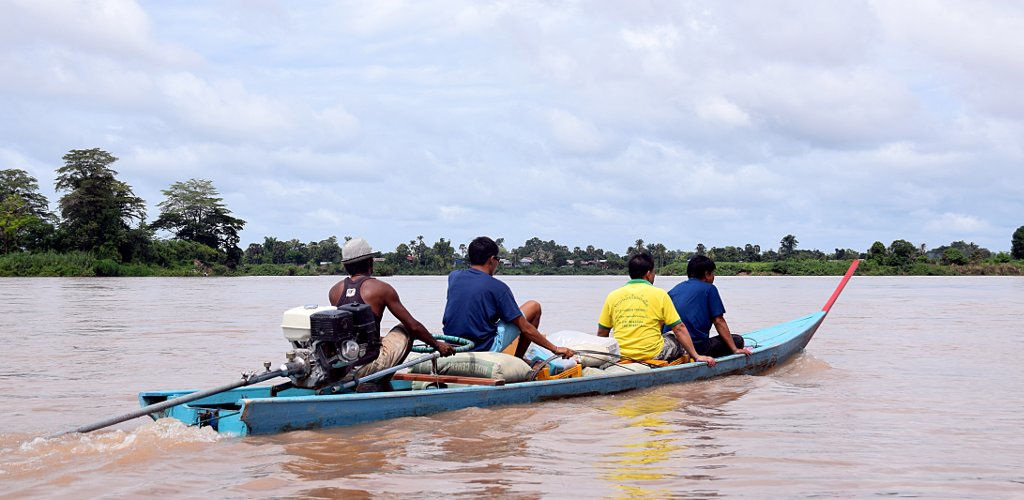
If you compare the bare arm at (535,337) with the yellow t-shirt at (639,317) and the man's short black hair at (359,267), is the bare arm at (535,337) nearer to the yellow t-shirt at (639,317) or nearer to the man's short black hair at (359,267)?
the yellow t-shirt at (639,317)

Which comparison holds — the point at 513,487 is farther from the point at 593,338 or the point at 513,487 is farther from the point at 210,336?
the point at 210,336

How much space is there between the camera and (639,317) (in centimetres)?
776

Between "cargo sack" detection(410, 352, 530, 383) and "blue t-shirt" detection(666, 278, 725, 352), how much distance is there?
2263mm

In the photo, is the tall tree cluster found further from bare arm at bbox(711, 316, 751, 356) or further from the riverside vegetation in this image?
bare arm at bbox(711, 316, 751, 356)

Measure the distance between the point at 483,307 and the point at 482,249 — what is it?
451mm

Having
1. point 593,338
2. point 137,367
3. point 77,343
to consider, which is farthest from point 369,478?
point 77,343

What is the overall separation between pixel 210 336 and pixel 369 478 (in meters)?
10.6

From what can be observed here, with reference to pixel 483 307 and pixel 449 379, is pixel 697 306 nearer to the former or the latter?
pixel 483 307

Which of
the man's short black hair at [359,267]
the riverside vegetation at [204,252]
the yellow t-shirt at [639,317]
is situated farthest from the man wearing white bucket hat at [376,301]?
the riverside vegetation at [204,252]

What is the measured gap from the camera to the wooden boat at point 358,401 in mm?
5402

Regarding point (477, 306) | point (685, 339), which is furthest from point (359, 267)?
point (685, 339)

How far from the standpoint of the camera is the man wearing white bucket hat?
5.93 metres

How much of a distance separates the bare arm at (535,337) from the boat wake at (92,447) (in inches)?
94.9

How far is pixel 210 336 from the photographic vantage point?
14367mm
